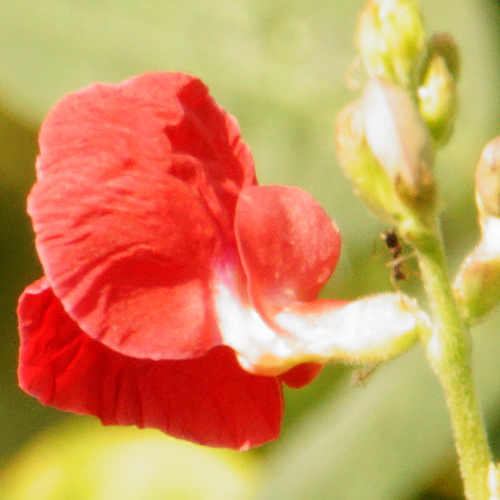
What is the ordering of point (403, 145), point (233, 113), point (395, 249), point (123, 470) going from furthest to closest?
point (233, 113) → point (123, 470) → point (395, 249) → point (403, 145)

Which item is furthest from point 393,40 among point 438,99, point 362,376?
point 362,376

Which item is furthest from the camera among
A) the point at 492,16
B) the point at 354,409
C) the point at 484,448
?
the point at 492,16

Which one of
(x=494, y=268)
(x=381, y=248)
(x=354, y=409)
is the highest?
(x=494, y=268)

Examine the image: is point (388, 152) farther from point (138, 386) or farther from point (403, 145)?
point (138, 386)

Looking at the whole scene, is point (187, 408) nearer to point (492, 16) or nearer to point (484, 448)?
point (484, 448)

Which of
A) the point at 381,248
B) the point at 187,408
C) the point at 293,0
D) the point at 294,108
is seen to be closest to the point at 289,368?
the point at 187,408

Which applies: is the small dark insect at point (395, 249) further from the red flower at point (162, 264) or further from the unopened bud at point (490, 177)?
the unopened bud at point (490, 177)

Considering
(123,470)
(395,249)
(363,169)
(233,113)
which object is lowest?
(123,470)
